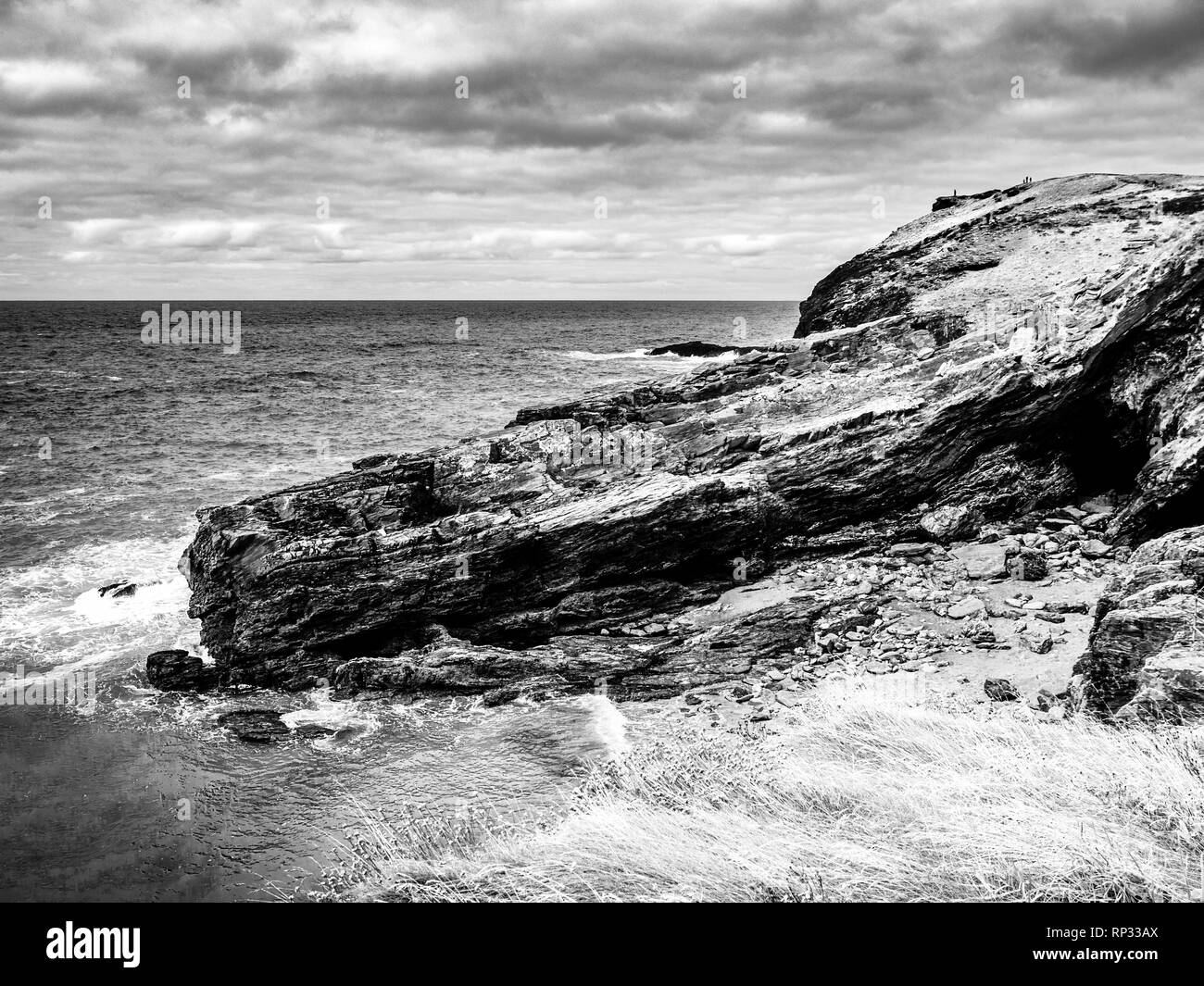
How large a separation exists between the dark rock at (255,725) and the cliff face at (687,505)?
3.49 ft

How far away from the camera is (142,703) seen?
15.8 meters

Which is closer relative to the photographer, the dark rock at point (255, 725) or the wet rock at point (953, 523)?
the dark rock at point (255, 725)

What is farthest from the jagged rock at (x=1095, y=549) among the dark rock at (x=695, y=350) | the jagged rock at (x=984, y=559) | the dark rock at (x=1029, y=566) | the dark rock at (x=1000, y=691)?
the dark rock at (x=695, y=350)

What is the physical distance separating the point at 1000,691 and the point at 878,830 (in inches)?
214

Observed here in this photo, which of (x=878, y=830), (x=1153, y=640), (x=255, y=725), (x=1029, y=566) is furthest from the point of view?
(x=255, y=725)

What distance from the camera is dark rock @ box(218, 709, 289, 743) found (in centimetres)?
1430

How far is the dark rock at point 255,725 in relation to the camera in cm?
1430

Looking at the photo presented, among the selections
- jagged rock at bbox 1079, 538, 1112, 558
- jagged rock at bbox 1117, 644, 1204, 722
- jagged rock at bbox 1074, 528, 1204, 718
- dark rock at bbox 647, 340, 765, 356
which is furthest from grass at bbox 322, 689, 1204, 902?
dark rock at bbox 647, 340, 765, 356

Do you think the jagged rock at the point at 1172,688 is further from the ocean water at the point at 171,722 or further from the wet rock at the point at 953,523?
the wet rock at the point at 953,523

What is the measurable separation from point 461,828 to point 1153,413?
14.3 meters

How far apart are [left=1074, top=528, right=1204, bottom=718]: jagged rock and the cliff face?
4331 mm

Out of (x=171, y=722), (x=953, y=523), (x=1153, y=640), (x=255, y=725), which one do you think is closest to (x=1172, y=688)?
(x=1153, y=640)

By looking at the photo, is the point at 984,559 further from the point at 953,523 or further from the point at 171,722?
the point at 171,722

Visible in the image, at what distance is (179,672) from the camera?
16.5m
